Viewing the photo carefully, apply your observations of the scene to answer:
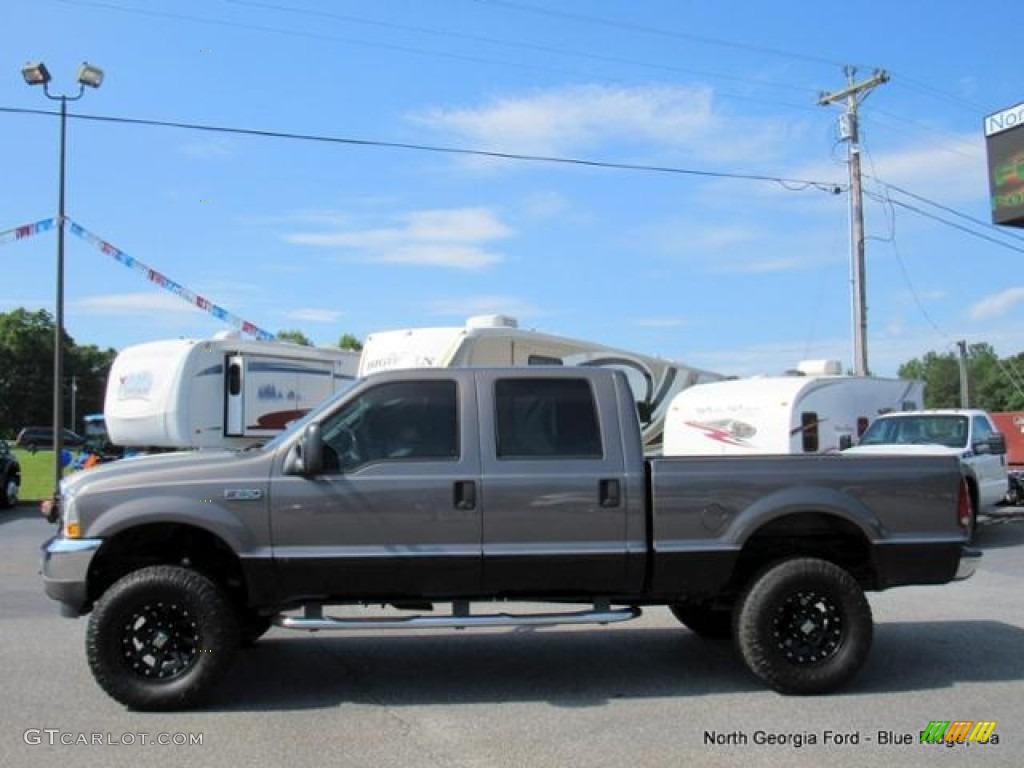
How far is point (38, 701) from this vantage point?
19.2 feet

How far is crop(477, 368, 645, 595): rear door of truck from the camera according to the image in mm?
5832

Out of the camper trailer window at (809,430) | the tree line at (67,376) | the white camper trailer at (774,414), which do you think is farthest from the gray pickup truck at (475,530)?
the tree line at (67,376)

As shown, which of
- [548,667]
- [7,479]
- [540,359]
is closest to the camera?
[548,667]

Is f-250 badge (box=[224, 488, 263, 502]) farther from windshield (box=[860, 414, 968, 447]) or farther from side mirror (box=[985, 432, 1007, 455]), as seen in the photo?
side mirror (box=[985, 432, 1007, 455])

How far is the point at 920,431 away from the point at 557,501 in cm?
1089

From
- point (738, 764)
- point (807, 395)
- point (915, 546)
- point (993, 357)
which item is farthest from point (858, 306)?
point (993, 357)

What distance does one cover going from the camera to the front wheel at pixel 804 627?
5.95 meters

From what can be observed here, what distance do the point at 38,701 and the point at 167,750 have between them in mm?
1358

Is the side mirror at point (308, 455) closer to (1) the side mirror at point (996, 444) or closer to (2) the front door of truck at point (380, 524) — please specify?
(2) the front door of truck at point (380, 524)

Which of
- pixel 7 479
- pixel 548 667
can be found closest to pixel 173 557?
pixel 548 667

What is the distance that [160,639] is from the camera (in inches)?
225

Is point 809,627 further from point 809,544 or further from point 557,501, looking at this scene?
point 557,501

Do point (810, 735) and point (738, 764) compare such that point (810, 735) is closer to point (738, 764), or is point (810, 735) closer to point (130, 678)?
point (738, 764)

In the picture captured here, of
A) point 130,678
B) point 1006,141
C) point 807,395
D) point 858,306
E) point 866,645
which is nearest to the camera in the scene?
point 130,678
